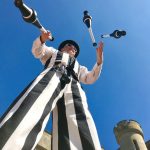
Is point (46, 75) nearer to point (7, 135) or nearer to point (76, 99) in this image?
point (76, 99)

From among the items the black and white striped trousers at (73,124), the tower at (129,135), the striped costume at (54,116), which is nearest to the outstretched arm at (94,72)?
the striped costume at (54,116)

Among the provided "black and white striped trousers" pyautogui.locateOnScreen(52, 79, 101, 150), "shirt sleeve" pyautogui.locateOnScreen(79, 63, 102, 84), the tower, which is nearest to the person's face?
"shirt sleeve" pyautogui.locateOnScreen(79, 63, 102, 84)

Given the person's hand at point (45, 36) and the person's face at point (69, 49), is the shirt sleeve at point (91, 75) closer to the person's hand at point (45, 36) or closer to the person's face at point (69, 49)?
the person's face at point (69, 49)

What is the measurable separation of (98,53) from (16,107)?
8.37ft

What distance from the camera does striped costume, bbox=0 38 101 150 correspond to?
11.2ft

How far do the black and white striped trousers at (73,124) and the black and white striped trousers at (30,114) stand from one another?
0.16 feet

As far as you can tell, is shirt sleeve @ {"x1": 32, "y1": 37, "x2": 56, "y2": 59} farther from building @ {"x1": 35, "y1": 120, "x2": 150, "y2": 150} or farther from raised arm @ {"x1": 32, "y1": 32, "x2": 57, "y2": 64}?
building @ {"x1": 35, "y1": 120, "x2": 150, "y2": 150}

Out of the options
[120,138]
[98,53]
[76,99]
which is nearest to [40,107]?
[76,99]

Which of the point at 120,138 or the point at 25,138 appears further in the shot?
the point at 120,138

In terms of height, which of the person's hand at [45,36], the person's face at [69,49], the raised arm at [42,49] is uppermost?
the person's face at [69,49]

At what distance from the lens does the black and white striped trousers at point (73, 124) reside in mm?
3943

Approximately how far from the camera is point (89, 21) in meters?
6.14

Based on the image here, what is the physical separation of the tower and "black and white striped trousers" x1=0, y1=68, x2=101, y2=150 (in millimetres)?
22118

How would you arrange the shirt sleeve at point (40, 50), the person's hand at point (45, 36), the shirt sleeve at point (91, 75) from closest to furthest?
the person's hand at point (45, 36)
the shirt sleeve at point (40, 50)
the shirt sleeve at point (91, 75)
